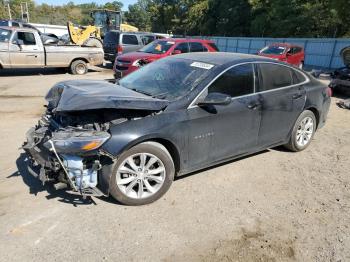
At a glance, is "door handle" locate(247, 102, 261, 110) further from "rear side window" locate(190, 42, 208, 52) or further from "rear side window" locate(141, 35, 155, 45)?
"rear side window" locate(141, 35, 155, 45)

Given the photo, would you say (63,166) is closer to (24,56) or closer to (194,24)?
(24,56)

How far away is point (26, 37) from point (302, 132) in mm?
11420

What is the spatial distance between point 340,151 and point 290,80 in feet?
5.67

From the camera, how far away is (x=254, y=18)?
48.0 m

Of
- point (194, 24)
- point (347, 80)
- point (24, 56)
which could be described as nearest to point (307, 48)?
point (347, 80)

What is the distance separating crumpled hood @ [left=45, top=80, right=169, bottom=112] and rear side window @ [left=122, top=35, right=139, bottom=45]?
13.8 metres

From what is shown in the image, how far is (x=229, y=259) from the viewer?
3.04m

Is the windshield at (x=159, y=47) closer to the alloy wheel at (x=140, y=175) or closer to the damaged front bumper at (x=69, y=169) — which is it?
the alloy wheel at (x=140, y=175)

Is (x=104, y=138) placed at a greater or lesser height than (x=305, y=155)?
greater

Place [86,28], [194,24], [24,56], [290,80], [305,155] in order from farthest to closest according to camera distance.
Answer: [194,24] → [86,28] → [24,56] → [305,155] → [290,80]

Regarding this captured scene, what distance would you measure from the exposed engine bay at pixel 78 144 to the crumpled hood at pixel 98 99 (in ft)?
0.04

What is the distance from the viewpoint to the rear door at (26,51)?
12720mm

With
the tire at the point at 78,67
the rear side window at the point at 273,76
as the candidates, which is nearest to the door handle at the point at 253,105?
the rear side window at the point at 273,76

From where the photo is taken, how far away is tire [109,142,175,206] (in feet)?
11.8
